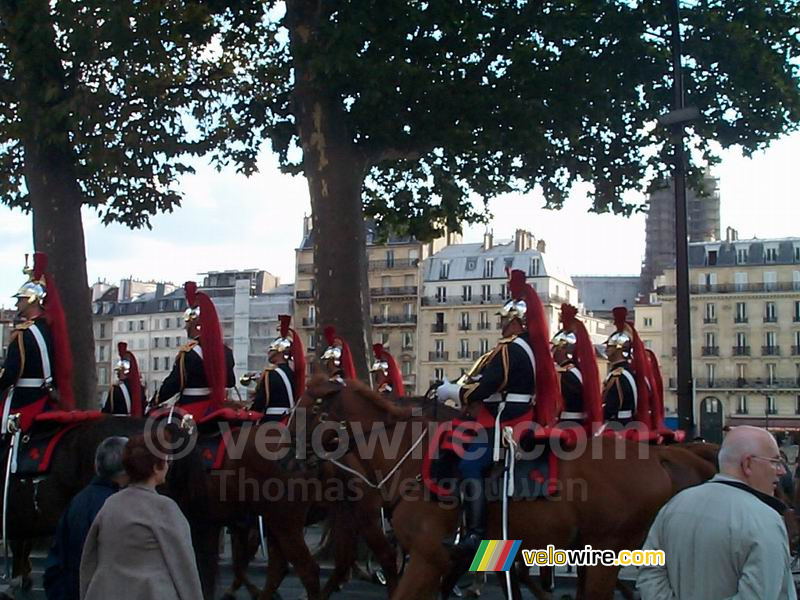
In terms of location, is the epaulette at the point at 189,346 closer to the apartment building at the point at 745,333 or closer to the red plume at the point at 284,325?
the red plume at the point at 284,325

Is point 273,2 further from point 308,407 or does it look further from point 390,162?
point 308,407

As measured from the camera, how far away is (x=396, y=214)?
743 inches

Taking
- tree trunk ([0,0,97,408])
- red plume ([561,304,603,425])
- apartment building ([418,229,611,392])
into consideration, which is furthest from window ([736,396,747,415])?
red plume ([561,304,603,425])

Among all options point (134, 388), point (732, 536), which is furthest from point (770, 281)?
point (732, 536)

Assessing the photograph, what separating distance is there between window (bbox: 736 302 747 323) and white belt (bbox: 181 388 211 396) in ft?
244

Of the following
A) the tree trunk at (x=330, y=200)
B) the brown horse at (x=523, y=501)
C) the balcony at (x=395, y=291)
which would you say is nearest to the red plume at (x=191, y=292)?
the brown horse at (x=523, y=501)

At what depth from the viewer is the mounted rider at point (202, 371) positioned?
1159 cm

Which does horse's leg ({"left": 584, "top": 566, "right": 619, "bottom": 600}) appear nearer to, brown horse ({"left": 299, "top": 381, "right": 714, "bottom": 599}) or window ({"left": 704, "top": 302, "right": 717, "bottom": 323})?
brown horse ({"left": 299, "top": 381, "right": 714, "bottom": 599})

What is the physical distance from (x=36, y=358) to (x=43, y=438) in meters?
0.81

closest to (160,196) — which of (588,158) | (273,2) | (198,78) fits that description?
(198,78)

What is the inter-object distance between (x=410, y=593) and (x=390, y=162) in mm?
10739

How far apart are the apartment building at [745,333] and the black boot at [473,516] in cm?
7165

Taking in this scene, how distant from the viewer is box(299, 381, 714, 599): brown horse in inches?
348

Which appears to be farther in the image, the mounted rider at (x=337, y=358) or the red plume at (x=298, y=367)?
the mounted rider at (x=337, y=358)
